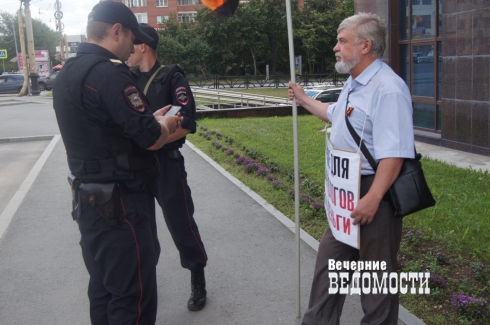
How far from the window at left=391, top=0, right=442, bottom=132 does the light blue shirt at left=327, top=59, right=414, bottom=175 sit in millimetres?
9541

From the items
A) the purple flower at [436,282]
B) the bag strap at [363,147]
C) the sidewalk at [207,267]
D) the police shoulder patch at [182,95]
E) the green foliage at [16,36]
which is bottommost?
the sidewalk at [207,267]

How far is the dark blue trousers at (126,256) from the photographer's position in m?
3.03

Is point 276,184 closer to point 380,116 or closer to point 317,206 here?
point 317,206

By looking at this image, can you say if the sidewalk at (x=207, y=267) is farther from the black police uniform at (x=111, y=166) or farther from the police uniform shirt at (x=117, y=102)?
the police uniform shirt at (x=117, y=102)

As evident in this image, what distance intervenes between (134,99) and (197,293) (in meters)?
1.90

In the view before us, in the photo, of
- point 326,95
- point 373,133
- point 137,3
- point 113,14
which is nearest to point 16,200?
point 113,14

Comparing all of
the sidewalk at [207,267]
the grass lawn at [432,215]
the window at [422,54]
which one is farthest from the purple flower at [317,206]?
the window at [422,54]

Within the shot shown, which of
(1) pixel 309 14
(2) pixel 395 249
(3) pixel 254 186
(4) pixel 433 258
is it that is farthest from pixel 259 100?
(1) pixel 309 14

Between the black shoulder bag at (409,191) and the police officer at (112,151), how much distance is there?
51.2 inches

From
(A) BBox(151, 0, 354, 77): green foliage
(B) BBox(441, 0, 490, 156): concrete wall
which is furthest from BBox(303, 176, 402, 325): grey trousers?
(A) BBox(151, 0, 354, 77): green foliage

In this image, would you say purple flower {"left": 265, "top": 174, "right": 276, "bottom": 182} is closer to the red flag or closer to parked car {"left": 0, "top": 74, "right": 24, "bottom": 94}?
the red flag

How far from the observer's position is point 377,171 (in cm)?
304

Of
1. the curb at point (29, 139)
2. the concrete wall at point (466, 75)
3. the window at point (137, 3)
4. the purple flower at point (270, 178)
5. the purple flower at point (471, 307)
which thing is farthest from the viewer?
the window at point (137, 3)

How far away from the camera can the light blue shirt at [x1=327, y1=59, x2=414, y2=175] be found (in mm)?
2984
